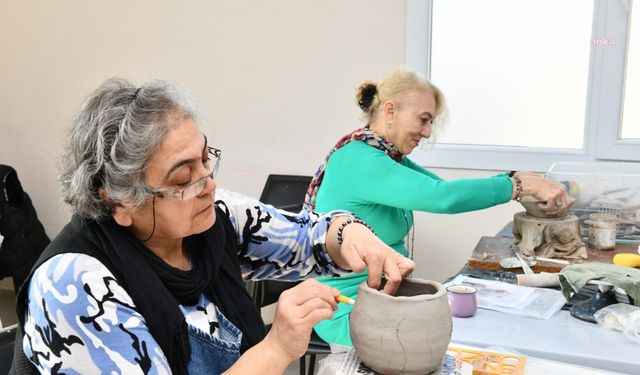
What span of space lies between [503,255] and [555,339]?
65 centimetres

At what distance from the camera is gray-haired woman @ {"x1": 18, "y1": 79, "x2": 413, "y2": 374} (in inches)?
38.7

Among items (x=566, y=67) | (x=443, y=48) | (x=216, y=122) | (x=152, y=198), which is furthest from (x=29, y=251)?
(x=566, y=67)

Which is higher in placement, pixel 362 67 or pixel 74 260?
pixel 362 67

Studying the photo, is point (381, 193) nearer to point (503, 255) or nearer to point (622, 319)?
point (503, 255)

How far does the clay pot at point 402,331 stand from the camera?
3.46ft

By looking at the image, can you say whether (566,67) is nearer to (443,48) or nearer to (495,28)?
(495,28)

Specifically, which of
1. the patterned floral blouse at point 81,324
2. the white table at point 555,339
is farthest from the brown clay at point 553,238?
the patterned floral blouse at point 81,324

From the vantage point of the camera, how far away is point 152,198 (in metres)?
1.09


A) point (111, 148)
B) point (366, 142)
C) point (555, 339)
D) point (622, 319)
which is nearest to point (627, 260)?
point (622, 319)

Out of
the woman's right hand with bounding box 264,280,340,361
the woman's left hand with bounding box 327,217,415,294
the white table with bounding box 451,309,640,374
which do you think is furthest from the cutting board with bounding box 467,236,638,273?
the woman's right hand with bounding box 264,280,340,361

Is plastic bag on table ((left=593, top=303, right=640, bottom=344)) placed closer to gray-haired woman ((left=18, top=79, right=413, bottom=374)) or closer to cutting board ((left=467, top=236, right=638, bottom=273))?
cutting board ((left=467, top=236, right=638, bottom=273))

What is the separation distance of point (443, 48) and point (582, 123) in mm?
684

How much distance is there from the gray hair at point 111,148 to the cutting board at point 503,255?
3.65 ft

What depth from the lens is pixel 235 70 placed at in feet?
10.3
